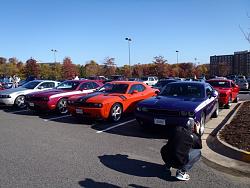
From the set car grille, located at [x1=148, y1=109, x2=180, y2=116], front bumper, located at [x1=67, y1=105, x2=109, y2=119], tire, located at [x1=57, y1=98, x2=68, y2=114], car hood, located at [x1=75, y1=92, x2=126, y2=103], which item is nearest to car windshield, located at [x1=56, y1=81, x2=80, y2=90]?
tire, located at [x1=57, y1=98, x2=68, y2=114]

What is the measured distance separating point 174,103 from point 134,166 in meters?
3.00

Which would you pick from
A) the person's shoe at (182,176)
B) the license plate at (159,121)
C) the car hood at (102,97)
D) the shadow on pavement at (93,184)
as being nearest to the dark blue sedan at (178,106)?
the license plate at (159,121)

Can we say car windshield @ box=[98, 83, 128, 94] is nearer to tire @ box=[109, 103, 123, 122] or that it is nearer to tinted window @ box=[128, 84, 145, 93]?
tinted window @ box=[128, 84, 145, 93]

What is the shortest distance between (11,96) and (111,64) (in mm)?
67479

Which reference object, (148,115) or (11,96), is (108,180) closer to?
(148,115)

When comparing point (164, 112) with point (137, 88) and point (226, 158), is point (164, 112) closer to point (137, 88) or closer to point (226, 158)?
point (226, 158)

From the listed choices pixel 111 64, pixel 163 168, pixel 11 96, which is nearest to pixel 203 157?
pixel 163 168

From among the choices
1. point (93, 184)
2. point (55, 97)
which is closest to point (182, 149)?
point (93, 184)

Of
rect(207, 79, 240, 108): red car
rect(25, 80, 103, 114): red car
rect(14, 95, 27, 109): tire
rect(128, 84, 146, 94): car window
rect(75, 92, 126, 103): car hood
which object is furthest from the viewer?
rect(14, 95, 27, 109): tire

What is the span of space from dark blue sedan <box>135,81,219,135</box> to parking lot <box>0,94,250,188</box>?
534 mm

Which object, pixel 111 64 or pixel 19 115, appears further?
pixel 111 64

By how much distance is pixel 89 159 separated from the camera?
252 inches

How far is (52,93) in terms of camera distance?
42.6 feet

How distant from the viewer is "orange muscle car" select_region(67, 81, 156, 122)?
10.4 metres
